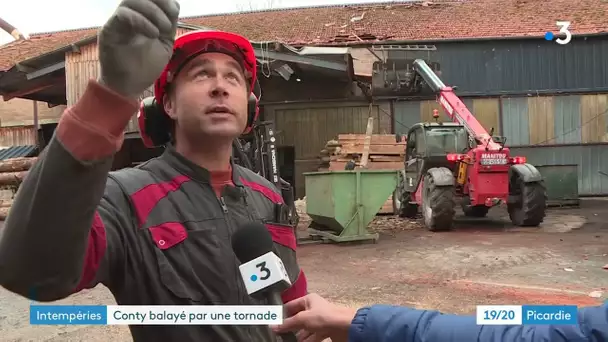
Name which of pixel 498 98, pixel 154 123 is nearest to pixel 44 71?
pixel 154 123

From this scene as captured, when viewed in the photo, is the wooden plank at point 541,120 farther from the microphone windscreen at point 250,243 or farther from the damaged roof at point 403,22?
the microphone windscreen at point 250,243

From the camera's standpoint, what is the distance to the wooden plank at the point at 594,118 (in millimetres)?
17969

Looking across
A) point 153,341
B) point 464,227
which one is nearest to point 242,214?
point 153,341

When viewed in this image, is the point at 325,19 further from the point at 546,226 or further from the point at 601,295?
the point at 601,295

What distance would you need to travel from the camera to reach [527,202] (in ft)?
33.1

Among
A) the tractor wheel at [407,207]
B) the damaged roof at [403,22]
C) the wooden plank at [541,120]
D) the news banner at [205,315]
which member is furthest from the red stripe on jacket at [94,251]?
the wooden plank at [541,120]

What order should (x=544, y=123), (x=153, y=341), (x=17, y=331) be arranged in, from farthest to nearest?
(x=544, y=123), (x=17, y=331), (x=153, y=341)

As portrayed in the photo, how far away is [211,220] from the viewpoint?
1609 mm

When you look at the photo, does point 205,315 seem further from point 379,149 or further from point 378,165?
point 379,149

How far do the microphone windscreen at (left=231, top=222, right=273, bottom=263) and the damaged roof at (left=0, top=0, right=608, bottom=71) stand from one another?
17394mm

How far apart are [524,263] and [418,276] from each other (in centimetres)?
169

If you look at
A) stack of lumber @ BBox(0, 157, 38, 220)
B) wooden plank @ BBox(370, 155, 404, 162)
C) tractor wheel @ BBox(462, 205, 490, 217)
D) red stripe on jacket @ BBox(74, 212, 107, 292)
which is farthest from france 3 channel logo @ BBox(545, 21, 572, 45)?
red stripe on jacket @ BBox(74, 212, 107, 292)

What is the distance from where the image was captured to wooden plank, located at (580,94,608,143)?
17969 mm

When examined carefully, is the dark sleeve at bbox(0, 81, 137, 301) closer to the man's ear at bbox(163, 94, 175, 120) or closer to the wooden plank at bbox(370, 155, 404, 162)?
the man's ear at bbox(163, 94, 175, 120)
